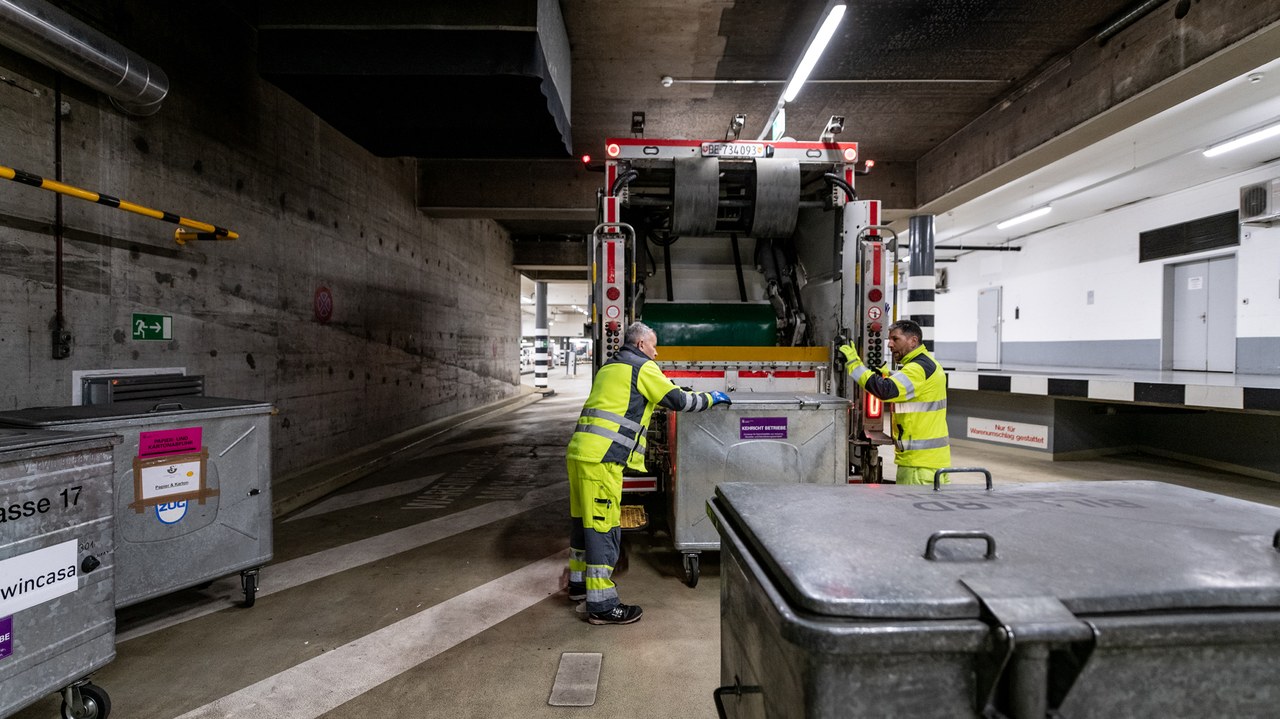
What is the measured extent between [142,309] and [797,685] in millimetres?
4912

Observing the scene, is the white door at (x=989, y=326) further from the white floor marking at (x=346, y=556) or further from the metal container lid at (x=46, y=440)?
the metal container lid at (x=46, y=440)

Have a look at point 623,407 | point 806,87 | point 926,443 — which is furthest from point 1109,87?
point 623,407

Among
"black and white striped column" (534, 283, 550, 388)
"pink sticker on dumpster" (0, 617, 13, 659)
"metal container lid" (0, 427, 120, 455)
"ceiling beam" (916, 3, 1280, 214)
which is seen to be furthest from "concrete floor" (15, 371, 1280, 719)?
"black and white striped column" (534, 283, 550, 388)

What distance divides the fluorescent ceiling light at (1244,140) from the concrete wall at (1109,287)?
1678mm

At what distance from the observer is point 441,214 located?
8.89 m

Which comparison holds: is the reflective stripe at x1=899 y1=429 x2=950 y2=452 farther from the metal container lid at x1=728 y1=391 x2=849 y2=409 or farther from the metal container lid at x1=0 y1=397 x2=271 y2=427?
the metal container lid at x1=0 y1=397 x2=271 y2=427

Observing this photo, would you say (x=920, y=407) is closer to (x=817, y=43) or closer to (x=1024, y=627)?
(x=1024, y=627)

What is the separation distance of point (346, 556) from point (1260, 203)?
12.1 meters

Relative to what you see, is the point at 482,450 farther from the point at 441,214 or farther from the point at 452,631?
the point at 452,631

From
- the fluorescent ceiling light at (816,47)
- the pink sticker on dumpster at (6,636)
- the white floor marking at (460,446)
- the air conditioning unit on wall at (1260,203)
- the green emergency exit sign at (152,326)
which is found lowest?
the white floor marking at (460,446)

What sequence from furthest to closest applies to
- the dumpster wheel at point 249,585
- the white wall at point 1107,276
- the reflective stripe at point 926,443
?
the white wall at point 1107,276
the reflective stripe at point 926,443
the dumpster wheel at point 249,585

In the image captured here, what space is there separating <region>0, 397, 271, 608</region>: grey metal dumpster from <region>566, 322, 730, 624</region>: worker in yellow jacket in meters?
1.81

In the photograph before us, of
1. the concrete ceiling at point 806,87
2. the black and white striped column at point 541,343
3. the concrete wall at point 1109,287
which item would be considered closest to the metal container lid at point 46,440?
the concrete ceiling at point 806,87

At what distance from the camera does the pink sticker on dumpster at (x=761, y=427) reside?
335cm
